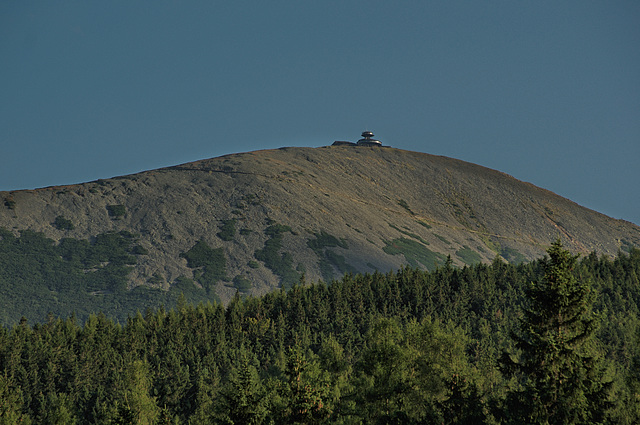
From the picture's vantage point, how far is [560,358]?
3391cm

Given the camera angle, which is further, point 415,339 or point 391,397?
point 415,339

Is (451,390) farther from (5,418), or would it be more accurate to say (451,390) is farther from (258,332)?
(258,332)

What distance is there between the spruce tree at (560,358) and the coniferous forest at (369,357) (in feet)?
0.22

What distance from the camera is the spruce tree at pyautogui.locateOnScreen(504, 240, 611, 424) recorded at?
34.0 meters

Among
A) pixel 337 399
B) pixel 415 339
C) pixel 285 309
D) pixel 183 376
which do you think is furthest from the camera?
pixel 285 309

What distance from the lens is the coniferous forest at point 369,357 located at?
116 feet

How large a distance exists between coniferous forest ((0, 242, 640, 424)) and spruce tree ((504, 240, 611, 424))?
66mm

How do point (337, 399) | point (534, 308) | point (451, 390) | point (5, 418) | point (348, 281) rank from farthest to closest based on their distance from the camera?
1. point (348, 281)
2. point (5, 418)
3. point (337, 399)
4. point (451, 390)
5. point (534, 308)

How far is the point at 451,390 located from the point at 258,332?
82.8 meters

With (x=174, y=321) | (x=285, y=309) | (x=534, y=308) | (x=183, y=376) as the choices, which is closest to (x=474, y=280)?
(x=285, y=309)

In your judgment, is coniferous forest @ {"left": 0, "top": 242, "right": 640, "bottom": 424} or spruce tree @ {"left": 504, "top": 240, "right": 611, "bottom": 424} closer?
spruce tree @ {"left": 504, "top": 240, "right": 611, "bottom": 424}

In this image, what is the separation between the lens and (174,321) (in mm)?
130375

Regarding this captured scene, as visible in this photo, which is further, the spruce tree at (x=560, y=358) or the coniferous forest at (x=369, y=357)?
the coniferous forest at (x=369, y=357)

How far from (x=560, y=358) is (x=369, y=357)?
649 inches
